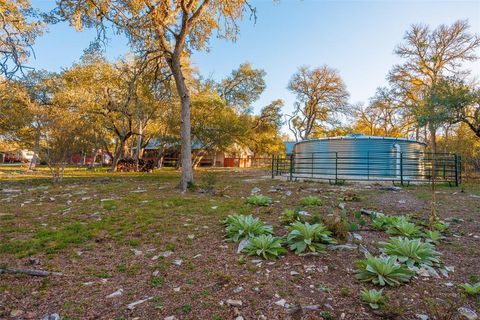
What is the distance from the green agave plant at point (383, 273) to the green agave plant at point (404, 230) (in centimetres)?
138

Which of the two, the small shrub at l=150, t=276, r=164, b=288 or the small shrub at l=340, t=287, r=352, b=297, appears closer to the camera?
the small shrub at l=340, t=287, r=352, b=297

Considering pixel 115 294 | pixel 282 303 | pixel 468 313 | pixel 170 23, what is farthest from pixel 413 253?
pixel 170 23

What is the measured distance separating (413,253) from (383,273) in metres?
0.74

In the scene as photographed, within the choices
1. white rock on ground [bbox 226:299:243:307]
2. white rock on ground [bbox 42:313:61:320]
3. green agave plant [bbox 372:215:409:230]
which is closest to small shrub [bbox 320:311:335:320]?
white rock on ground [bbox 226:299:243:307]

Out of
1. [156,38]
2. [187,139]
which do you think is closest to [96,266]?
[187,139]

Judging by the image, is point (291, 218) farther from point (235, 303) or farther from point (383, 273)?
point (235, 303)

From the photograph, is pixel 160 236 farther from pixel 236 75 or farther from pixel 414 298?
pixel 236 75

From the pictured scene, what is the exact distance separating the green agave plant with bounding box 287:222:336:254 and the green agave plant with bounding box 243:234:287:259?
0.19m

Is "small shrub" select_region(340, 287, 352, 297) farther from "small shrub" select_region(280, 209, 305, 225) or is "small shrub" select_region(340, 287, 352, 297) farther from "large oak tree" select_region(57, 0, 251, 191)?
"large oak tree" select_region(57, 0, 251, 191)

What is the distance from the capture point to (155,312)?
92.4 inches

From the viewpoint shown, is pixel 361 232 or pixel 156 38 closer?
pixel 361 232

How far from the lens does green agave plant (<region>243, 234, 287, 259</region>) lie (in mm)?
3393

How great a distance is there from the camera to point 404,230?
4098mm

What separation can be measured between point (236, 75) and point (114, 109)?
15.7m
